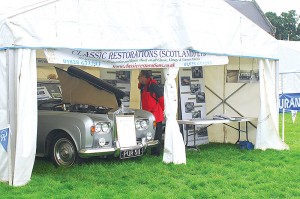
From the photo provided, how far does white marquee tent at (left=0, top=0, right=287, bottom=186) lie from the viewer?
7203 millimetres

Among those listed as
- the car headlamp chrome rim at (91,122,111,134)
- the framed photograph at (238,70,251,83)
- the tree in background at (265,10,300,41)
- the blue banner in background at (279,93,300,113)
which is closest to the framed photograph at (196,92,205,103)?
the framed photograph at (238,70,251,83)

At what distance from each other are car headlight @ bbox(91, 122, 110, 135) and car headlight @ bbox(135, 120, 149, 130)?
0.82 metres

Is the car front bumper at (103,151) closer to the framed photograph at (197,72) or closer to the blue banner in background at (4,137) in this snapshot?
the blue banner in background at (4,137)

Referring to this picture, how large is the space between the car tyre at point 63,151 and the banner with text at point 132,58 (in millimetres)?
1468

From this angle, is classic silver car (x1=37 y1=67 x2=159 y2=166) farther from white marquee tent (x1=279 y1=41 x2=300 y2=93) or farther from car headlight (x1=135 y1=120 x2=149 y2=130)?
white marquee tent (x1=279 y1=41 x2=300 y2=93)

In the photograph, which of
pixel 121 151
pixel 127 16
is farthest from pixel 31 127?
pixel 127 16

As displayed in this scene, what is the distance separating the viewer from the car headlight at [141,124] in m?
9.13

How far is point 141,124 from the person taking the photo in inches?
363

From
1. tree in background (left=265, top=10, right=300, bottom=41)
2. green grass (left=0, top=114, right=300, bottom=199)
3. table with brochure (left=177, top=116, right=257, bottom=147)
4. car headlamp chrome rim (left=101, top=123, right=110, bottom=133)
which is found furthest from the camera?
tree in background (left=265, top=10, right=300, bottom=41)

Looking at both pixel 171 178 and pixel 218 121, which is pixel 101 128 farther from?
pixel 218 121

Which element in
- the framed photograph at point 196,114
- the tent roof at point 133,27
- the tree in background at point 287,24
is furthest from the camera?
the tree in background at point 287,24

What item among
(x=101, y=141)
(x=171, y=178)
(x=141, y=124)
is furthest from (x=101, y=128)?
(x=171, y=178)

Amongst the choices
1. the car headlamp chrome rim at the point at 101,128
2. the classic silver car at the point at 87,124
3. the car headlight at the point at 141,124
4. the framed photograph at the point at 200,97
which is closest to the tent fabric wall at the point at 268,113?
the framed photograph at the point at 200,97

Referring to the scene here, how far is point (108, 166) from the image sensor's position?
8820mm
